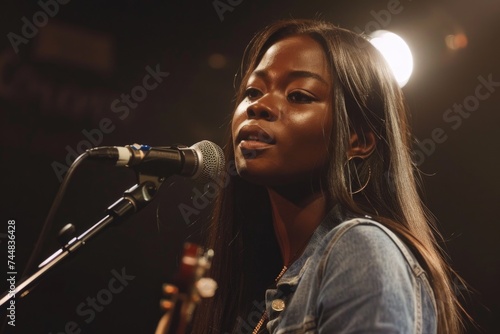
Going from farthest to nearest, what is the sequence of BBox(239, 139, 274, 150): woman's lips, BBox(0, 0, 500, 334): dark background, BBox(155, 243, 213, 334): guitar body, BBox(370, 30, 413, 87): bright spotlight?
BBox(370, 30, 413, 87): bright spotlight
BBox(0, 0, 500, 334): dark background
BBox(239, 139, 274, 150): woman's lips
BBox(155, 243, 213, 334): guitar body

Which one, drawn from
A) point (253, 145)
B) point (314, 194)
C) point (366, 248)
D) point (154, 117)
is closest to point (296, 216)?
point (314, 194)

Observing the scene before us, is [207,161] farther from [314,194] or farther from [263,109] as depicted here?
[314,194]

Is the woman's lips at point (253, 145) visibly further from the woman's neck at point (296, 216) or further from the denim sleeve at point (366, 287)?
the denim sleeve at point (366, 287)

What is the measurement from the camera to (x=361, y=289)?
4.20ft

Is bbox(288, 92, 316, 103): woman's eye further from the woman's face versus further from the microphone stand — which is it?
the microphone stand

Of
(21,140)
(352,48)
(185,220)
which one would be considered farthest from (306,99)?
(21,140)

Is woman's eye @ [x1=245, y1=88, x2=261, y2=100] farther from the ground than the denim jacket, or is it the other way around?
woman's eye @ [x1=245, y1=88, x2=261, y2=100]

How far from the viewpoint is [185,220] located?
3.75 metres

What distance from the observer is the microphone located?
5.21 ft

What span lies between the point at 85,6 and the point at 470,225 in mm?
2875

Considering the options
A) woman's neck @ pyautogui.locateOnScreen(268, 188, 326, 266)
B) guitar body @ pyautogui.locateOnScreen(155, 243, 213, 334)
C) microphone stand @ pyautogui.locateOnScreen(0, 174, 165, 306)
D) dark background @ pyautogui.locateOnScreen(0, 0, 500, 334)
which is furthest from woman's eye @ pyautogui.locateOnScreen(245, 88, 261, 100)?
dark background @ pyautogui.locateOnScreen(0, 0, 500, 334)

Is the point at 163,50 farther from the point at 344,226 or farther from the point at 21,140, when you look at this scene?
the point at 344,226

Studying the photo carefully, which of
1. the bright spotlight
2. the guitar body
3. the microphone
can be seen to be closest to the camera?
the guitar body

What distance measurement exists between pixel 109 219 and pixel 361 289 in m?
0.72
